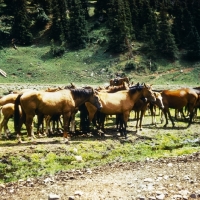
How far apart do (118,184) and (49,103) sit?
5.93 m

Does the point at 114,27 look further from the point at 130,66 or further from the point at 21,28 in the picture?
the point at 21,28

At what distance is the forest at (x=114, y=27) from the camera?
6888cm

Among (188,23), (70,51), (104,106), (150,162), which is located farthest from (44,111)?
(188,23)

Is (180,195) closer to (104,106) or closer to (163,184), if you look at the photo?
(163,184)

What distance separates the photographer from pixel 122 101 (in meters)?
17.7

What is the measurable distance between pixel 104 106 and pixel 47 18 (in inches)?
2713

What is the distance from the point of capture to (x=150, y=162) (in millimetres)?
13508

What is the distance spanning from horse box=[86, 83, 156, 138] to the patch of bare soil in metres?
4.72

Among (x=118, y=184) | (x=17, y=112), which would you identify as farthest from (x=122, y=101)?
(x=118, y=184)

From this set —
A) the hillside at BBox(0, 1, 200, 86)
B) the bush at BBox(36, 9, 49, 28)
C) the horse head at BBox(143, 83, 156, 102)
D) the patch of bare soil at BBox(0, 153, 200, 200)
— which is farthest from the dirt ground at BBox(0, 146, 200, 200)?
the bush at BBox(36, 9, 49, 28)

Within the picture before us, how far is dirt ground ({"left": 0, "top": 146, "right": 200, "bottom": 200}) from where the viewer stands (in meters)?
10.3

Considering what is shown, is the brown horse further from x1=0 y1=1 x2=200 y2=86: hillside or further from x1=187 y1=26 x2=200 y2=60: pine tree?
x1=187 y1=26 x2=200 y2=60: pine tree

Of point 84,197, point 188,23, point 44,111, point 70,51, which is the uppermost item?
point 188,23

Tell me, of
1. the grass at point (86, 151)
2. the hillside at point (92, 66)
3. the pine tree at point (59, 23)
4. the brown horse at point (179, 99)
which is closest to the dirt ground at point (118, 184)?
the grass at point (86, 151)
